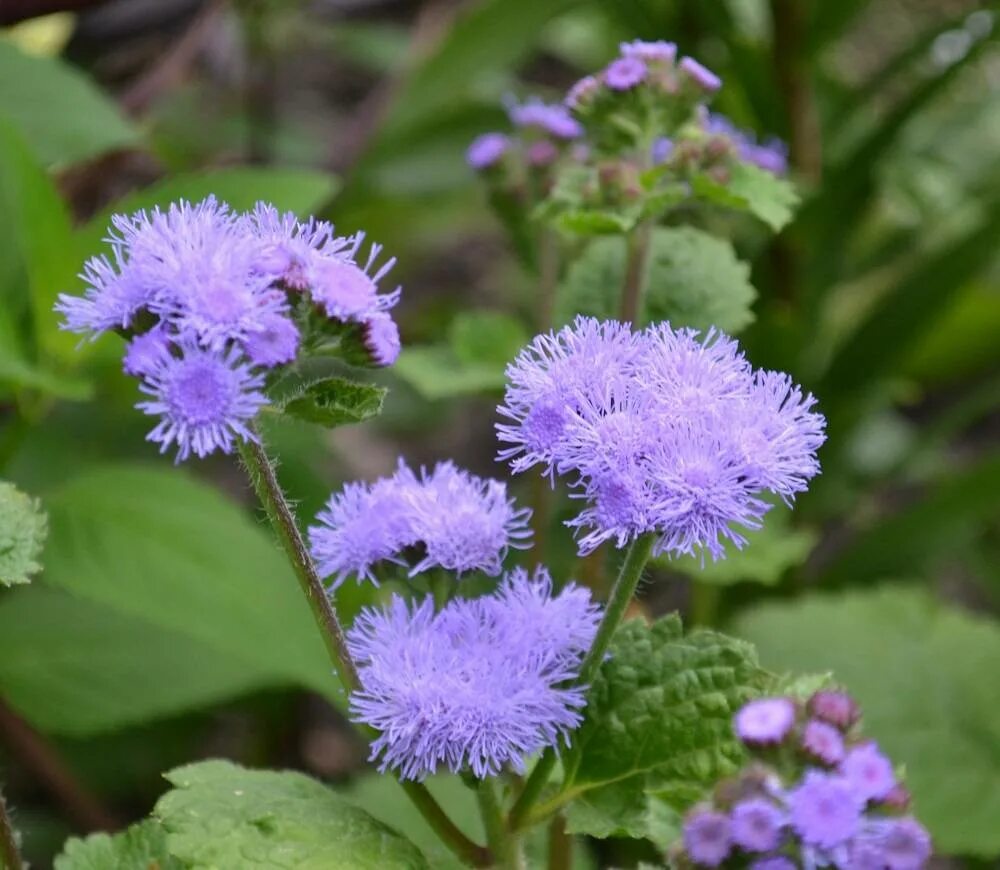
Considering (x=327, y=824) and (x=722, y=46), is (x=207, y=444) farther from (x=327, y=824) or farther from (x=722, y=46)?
(x=722, y=46)

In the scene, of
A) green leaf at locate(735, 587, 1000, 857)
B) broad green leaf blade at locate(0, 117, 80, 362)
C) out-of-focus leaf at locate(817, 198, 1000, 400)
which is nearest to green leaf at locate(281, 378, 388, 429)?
broad green leaf blade at locate(0, 117, 80, 362)

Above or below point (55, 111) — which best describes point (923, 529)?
above

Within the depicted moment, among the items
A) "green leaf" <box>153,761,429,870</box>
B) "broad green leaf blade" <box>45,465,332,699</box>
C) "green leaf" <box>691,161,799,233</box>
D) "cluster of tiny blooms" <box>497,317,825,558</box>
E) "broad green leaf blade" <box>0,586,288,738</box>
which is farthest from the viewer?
"broad green leaf blade" <box>0,586,288,738</box>

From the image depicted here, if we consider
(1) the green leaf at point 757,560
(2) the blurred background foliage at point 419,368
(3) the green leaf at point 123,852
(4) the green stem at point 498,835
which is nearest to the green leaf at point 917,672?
(2) the blurred background foliage at point 419,368

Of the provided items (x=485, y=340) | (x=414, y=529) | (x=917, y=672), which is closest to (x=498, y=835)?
(x=414, y=529)

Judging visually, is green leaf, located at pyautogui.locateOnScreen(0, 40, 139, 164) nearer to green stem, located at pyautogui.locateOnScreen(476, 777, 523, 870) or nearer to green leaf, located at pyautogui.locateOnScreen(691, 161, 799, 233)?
green leaf, located at pyautogui.locateOnScreen(691, 161, 799, 233)

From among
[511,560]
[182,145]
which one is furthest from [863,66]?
[511,560]

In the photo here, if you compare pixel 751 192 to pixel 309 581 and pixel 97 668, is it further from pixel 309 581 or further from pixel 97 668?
pixel 97 668
